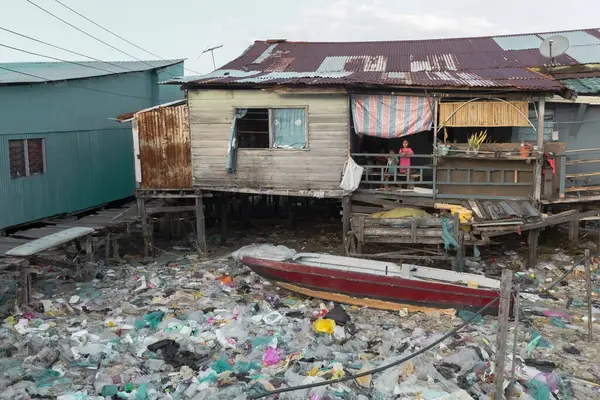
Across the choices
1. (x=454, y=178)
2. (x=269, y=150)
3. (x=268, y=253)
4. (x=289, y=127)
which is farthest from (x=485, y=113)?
(x=268, y=253)

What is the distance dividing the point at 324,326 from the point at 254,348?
4.69 feet

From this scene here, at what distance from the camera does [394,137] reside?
13.2 metres

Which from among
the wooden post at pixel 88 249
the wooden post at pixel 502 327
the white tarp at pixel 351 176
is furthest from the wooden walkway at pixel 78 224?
the wooden post at pixel 502 327

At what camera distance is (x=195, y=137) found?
14.2m

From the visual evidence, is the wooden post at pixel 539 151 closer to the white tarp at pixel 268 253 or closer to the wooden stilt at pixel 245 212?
the white tarp at pixel 268 253

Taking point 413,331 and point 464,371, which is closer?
point 464,371

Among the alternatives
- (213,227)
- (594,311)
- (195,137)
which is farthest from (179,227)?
(594,311)

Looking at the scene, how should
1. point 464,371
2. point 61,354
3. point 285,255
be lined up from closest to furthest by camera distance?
1. point 464,371
2. point 61,354
3. point 285,255

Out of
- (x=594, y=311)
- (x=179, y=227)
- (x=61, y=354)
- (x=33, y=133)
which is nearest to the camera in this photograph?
(x=61, y=354)

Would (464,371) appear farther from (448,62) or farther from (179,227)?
(179,227)

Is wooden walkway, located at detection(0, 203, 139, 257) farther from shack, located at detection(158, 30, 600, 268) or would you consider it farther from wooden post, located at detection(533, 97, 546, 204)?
wooden post, located at detection(533, 97, 546, 204)

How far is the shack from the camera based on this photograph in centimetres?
1250

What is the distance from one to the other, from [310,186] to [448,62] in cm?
575

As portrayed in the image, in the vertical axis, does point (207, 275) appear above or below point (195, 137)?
below
